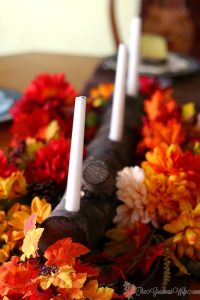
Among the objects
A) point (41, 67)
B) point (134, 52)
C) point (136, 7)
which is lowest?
point (134, 52)

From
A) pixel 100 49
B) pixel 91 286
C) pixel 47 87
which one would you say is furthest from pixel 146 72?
pixel 100 49

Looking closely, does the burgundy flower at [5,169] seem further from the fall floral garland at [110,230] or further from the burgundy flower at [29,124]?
the burgundy flower at [29,124]

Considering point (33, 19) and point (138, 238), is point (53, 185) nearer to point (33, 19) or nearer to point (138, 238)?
point (138, 238)

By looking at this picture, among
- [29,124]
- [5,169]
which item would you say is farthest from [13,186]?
[29,124]

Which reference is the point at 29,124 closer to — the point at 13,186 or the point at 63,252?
the point at 13,186

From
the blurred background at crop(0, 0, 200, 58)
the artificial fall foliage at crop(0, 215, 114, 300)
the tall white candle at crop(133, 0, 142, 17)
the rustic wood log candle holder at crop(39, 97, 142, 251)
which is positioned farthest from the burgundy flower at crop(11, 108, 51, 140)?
the tall white candle at crop(133, 0, 142, 17)

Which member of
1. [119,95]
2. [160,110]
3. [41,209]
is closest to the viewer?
[41,209]

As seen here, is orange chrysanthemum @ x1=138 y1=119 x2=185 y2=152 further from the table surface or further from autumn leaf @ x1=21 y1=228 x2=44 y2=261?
the table surface

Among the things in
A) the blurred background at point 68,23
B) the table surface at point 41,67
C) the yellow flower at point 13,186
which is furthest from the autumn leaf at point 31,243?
the blurred background at point 68,23
